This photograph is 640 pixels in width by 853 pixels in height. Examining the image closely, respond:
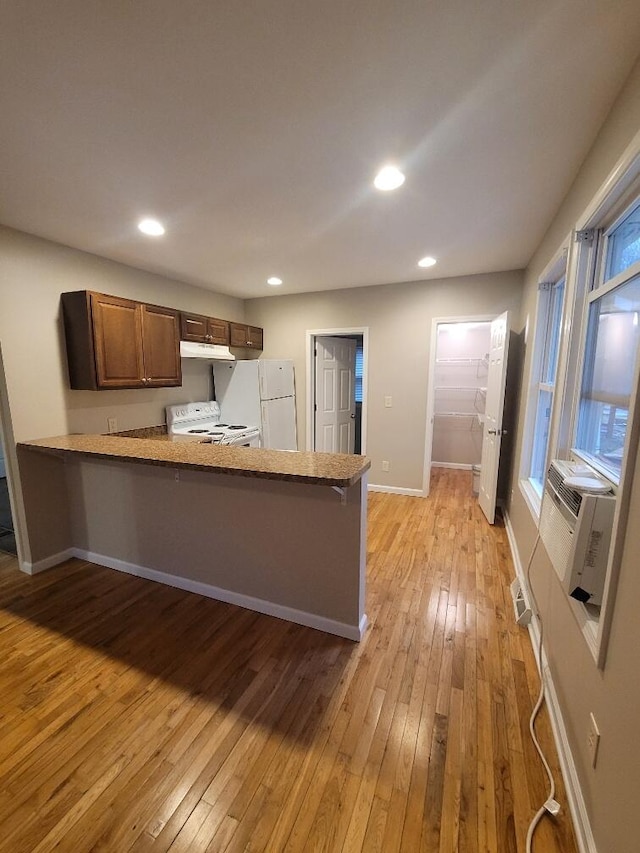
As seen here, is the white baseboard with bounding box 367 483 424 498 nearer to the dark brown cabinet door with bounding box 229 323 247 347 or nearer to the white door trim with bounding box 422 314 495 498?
the white door trim with bounding box 422 314 495 498

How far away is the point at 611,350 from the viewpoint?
1486 millimetres

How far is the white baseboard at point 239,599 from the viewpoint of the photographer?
78.9 inches

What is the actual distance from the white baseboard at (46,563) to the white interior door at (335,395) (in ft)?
9.40

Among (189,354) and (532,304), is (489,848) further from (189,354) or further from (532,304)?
(189,354)

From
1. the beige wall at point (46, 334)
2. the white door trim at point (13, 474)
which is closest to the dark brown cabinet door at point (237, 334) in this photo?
the beige wall at point (46, 334)

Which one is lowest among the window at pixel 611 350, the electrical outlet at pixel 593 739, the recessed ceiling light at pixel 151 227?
the electrical outlet at pixel 593 739

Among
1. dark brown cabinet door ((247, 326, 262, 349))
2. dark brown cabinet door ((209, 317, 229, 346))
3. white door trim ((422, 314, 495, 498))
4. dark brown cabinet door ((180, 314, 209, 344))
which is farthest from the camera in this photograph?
dark brown cabinet door ((247, 326, 262, 349))

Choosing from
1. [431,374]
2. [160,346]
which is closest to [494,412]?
[431,374]

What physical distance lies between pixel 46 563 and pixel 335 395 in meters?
3.62

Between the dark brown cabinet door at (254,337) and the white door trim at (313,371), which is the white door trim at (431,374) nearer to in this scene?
the white door trim at (313,371)

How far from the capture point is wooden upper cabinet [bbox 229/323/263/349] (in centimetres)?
420

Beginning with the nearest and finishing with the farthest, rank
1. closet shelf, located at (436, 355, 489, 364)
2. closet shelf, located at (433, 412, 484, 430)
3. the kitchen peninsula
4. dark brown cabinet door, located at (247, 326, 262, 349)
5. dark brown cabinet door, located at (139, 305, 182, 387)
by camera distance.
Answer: the kitchen peninsula, dark brown cabinet door, located at (139, 305, 182, 387), dark brown cabinet door, located at (247, 326, 262, 349), closet shelf, located at (436, 355, 489, 364), closet shelf, located at (433, 412, 484, 430)

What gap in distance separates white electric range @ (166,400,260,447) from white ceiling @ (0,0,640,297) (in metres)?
1.82

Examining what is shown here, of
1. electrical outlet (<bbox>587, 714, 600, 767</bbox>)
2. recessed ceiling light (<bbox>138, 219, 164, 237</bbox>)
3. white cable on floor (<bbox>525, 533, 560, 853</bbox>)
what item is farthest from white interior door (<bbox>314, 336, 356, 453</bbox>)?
electrical outlet (<bbox>587, 714, 600, 767</bbox>)
